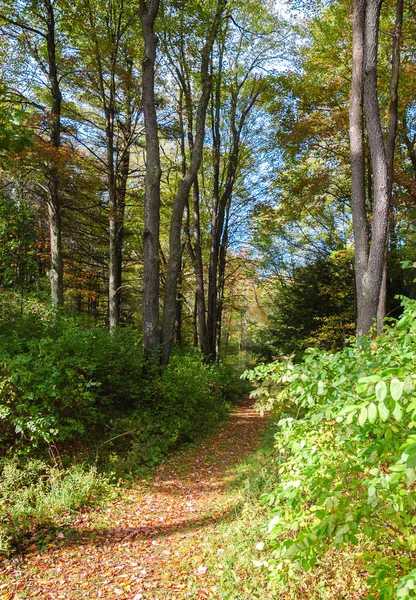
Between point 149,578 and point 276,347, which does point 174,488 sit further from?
point 276,347

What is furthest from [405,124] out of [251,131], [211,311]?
[211,311]

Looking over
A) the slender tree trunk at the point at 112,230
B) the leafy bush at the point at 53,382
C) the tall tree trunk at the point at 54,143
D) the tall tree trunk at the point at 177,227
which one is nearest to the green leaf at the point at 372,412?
the leafy bush at the point at 53,382

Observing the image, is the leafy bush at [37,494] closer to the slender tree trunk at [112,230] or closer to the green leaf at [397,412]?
the green leaf at [397,412]

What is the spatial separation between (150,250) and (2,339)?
346 centimetres

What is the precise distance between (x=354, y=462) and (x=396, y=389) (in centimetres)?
112

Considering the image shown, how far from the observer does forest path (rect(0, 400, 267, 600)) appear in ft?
9.98

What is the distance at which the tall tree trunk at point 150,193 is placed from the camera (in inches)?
303

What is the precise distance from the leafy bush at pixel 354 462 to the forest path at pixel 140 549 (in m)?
1.62

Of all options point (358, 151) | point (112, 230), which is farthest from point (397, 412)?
point (112, 230)

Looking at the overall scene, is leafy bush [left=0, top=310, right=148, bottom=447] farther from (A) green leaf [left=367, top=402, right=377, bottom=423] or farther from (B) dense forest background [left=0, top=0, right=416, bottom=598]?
(A) green leaf [left=367, top=402, right=377, bottom=423]

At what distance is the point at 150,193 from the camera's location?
7727mm

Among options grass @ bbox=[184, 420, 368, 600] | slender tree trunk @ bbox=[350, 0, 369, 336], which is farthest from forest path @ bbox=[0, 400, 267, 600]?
slender tree trunk @ bbox=[350, 0, 369, 336]

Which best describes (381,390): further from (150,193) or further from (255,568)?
(150,193)

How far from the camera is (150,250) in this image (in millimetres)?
7734
